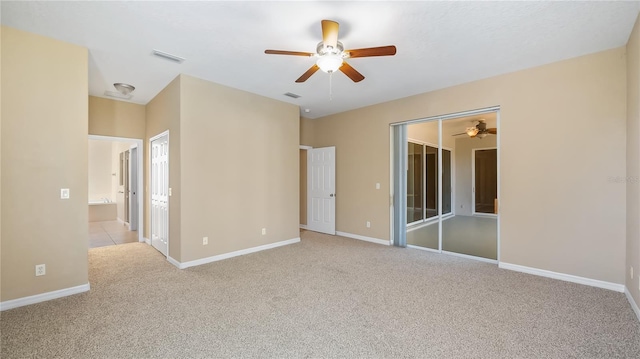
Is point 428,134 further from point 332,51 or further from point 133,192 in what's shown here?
point 133,192

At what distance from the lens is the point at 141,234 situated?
5.54m

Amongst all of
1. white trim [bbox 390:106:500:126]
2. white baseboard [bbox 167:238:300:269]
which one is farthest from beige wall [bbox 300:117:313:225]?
white trim [bbox 390:106:500:126]

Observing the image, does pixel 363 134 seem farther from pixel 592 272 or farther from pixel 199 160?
pixel 592 272

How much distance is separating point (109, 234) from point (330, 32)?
6.65m

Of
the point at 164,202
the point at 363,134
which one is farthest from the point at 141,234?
the point at 363,134

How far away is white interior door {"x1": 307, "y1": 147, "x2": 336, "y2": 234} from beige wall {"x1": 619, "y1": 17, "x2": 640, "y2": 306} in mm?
4378

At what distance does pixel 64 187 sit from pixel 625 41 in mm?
6272

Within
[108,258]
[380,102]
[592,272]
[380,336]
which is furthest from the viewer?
[380,102]

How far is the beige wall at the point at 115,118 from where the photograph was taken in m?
4.92

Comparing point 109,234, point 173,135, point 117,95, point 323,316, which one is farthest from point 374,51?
point 109,234

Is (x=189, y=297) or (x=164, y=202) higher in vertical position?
(x=164, y=202)

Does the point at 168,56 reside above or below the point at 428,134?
above

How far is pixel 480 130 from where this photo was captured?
4898mm

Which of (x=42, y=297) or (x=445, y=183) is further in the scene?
(x=445, y=183)
